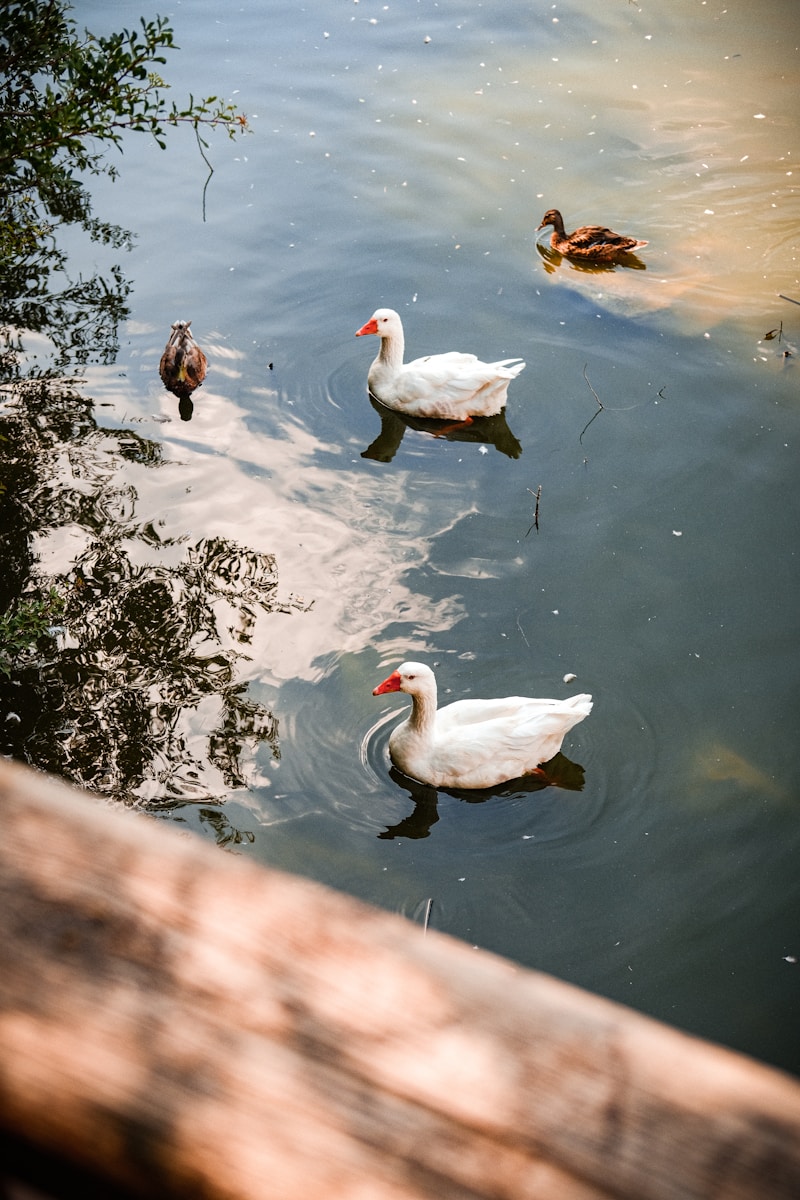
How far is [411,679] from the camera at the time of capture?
505 centimetres

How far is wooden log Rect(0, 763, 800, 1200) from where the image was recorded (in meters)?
0.80

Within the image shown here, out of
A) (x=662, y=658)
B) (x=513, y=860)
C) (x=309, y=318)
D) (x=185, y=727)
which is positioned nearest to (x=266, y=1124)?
(x=513, y=860)

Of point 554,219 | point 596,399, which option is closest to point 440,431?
point 596,399

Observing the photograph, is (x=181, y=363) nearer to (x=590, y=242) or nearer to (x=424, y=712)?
(x=424, y=712)

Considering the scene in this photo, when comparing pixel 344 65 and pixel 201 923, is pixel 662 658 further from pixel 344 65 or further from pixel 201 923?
pixel 344 65

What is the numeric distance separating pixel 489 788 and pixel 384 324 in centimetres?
406

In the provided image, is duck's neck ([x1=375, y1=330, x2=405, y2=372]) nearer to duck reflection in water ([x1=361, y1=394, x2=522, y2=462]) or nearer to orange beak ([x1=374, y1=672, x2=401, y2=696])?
duck reflection in water ([x1=361, y1=394, x2=522, y2=462])

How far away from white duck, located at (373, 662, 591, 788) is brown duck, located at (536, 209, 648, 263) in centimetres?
521

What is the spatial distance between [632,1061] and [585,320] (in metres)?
8.19

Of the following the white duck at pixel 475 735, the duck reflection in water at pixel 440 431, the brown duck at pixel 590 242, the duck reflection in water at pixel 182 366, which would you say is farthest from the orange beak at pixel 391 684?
the brown duck at pixel 590 242

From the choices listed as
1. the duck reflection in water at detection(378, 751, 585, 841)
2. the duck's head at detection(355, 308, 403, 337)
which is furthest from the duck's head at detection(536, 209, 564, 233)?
the duck reflection in water at detection(378, 751, 585, 841)

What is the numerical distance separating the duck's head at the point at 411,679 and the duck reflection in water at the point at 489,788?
0.46m

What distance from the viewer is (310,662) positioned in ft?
18.4

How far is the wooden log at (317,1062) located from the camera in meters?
0.80
